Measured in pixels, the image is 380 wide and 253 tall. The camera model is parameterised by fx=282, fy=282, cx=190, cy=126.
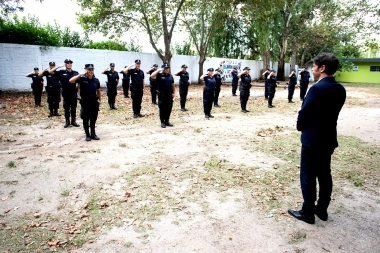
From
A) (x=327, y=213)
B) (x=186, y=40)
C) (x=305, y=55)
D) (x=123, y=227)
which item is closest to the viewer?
(x=123, y=227)

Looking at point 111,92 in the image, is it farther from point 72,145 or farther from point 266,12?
point 266,12

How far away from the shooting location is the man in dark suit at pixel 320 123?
3127mm

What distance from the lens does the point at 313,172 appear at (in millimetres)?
3314

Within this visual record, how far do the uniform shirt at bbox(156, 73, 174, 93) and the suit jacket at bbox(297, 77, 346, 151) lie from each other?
565 cm

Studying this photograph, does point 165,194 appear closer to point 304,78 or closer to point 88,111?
point 88,111

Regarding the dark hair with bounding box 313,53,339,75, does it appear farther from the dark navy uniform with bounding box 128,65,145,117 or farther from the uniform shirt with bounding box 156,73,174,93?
the dark navy uniform with bounding box 128,65,145,117

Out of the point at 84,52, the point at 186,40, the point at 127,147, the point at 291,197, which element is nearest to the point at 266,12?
the point at 186,40

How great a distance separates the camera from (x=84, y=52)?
1806cm

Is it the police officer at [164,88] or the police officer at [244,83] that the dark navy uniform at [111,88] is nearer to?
the police officer at [164,88]

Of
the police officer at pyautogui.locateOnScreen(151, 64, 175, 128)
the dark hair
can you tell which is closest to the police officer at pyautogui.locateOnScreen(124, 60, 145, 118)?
the police officer at pyautogui.locateOnScreen(151, 64, 175, 128)

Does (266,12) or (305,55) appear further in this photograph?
(305,55)

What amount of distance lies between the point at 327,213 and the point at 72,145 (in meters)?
5.57

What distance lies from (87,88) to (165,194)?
3.98 meters

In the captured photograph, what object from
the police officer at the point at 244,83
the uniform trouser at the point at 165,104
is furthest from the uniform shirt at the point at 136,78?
the police officer at the point at 244,83
